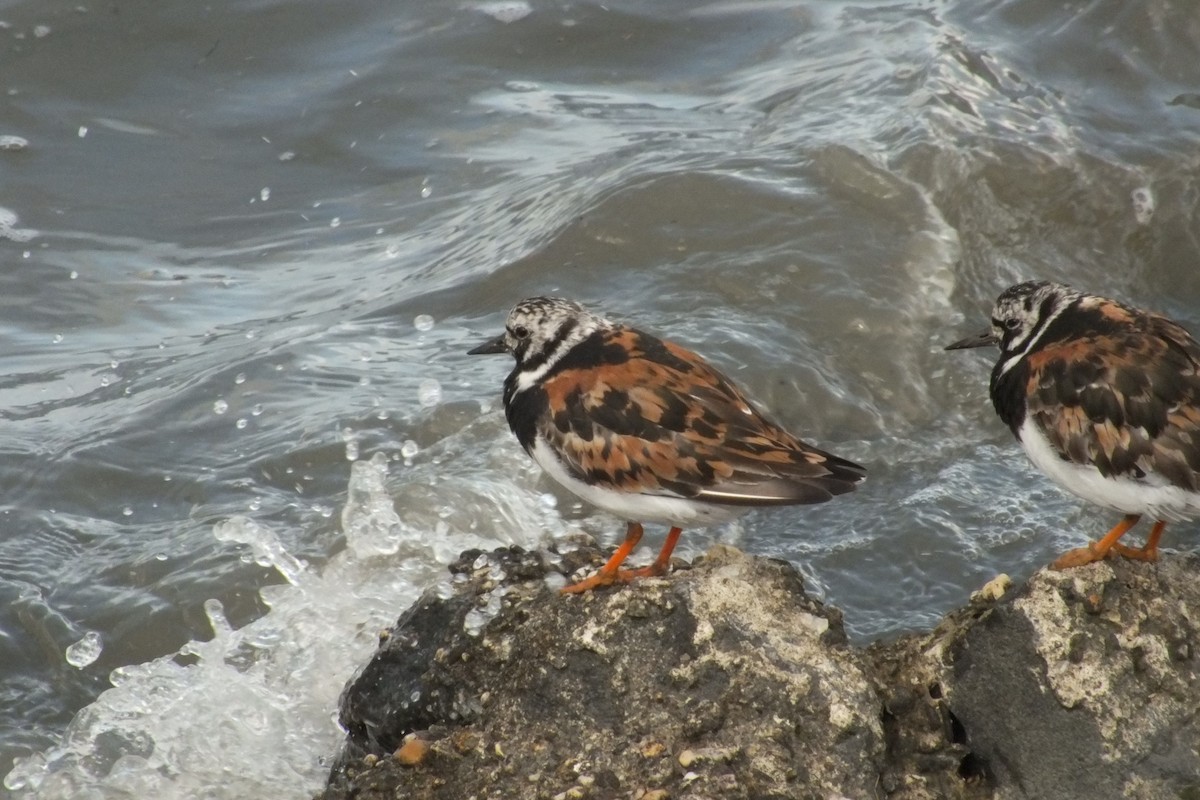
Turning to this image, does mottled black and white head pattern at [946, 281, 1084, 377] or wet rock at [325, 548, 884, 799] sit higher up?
mottled black and white head pattern at [946, 281, 1084, 377]

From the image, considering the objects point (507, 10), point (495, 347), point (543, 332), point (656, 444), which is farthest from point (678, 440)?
point (507, 10)

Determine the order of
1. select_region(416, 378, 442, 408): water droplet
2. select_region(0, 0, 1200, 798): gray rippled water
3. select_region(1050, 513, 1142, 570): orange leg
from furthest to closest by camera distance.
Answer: select_region(416, 378, 442, 408): water droplet, select_region(0, 0, 1200, 798): gray rippled water, select_region(1050, 513, 1142, 570): orange leg

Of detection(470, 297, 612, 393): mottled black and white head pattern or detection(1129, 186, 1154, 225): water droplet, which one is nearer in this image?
detection(470, 297, 612, 393): mottled black and white head pattern

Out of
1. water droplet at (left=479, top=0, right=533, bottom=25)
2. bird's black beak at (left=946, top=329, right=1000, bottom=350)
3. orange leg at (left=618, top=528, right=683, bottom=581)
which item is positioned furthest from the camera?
water droplet at (left=479, top=0, right=533, bottom=25)

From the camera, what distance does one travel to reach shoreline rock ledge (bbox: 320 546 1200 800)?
3.21 meters

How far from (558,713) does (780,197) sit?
4.97 meters

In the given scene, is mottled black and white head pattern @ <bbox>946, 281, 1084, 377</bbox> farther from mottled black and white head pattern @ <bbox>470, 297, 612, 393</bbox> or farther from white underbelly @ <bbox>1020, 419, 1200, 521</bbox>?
mottled black and white head pattern @ <bbox>470, 297, 612, 393</bbox>

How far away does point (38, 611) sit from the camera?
17.7 ft

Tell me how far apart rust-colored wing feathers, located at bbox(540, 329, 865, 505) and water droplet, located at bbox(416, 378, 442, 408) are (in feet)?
7.95

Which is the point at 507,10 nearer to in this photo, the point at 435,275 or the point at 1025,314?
the point at 435,275

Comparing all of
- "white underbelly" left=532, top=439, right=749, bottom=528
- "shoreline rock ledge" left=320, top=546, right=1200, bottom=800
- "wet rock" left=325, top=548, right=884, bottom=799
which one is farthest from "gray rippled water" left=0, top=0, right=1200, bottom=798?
"shoreline rock ledge" left=320, top=546, right=1200, bottom=800

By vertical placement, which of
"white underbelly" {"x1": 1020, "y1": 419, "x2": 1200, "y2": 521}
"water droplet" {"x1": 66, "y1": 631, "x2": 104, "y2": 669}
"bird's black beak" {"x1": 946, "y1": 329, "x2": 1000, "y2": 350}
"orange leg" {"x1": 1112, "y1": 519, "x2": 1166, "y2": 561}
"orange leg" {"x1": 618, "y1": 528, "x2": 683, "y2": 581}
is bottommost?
"water droplet" {"x1": 66, "y1": 631, "x2": 104, "y2": 669}

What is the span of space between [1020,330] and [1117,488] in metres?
0.70

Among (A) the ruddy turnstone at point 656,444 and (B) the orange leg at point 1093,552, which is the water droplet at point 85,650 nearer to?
(A) the ruddy turnstone at point 656,444
